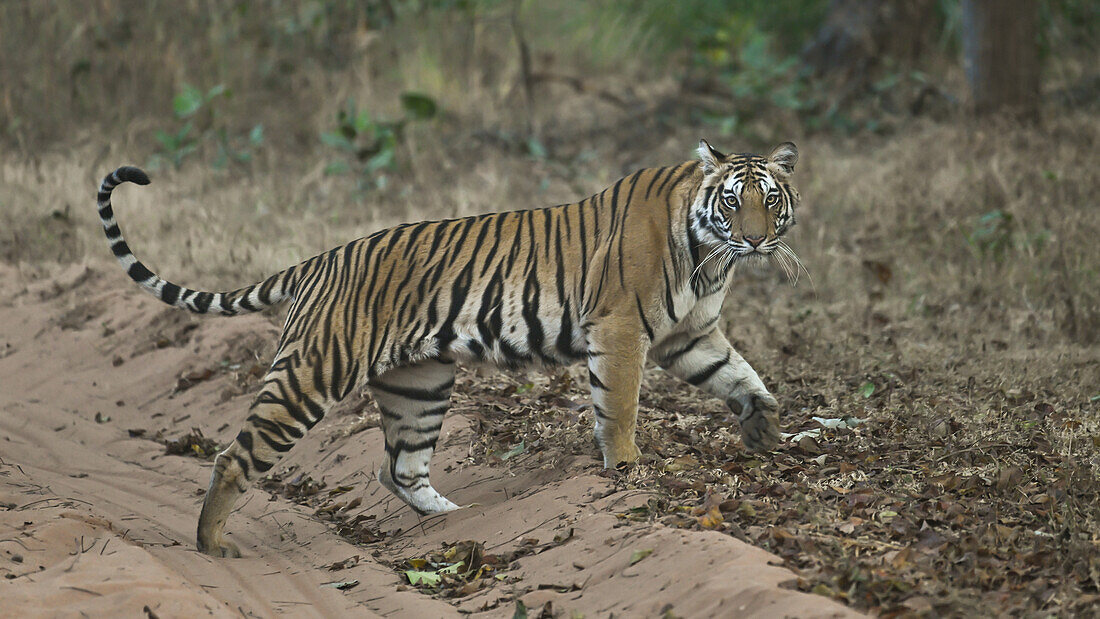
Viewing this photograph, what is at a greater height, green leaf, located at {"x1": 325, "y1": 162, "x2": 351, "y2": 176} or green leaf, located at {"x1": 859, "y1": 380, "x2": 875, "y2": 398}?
green leaf, located at {"x1": 325, "y1": 162, "x2": 351, "y2": 176}

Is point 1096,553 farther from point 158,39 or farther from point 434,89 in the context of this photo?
point 158,39

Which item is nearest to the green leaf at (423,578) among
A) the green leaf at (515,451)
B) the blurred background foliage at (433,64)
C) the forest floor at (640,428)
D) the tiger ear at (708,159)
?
the forest floor at (640,428)

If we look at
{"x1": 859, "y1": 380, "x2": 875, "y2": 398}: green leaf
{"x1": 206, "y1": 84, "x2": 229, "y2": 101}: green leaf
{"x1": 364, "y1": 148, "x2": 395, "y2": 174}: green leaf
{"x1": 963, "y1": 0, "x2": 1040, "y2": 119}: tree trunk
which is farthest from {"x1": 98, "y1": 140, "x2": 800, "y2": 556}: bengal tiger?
{"x1": 206, "y1": 84, "x2": 229, "y2": 101}: green leaf

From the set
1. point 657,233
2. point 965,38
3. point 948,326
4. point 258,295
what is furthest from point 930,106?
point 258,295

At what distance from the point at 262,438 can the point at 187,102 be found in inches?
304

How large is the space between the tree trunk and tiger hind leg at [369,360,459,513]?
24.8ft

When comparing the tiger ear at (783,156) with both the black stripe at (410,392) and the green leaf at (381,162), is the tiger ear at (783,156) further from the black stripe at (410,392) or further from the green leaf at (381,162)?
the green leaf at (381,162)

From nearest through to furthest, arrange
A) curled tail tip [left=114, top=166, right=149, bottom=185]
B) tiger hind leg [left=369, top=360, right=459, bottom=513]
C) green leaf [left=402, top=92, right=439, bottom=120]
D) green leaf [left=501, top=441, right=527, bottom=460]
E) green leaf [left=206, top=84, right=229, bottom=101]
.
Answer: curled tail tip [left=114, top=166, right=149, bottom=185] → tiger hind leg [left=369, top=360, right=459, bottom=513] → green leaf [left=501, top=441, right=527, bottom=460] → green leaf [left=206, top=84, right=229, bottom=101] → green leaf [left=402, top=92, right=439, bottom=120]

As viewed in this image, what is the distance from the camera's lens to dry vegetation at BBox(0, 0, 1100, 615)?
14.9 ft

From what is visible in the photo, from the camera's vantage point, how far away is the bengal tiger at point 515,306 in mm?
5234

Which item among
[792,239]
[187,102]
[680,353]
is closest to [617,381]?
[680,353]

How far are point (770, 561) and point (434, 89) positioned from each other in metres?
10.6

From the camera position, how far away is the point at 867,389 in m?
6.61

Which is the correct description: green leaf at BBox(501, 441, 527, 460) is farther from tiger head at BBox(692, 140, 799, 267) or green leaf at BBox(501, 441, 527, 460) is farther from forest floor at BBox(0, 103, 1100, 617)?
tiger head at BBox(692, 140, 799, 267)
